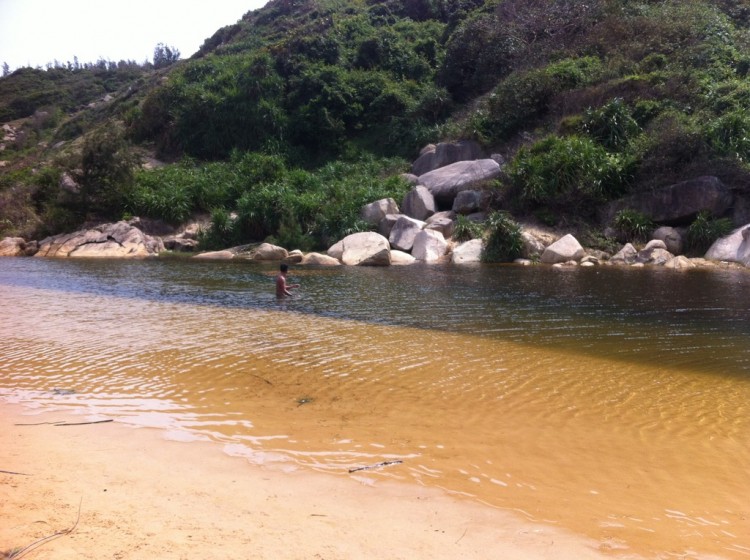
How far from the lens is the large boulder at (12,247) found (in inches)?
1010

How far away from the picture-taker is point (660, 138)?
20.6 meters

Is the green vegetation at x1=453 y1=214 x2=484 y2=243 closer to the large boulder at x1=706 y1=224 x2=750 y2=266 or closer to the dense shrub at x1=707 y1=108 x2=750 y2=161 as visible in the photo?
the large boulder at x1=706 y1=224 x2=750 y2=266

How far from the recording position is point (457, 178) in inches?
949

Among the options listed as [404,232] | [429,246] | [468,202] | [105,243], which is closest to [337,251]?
[404,232]

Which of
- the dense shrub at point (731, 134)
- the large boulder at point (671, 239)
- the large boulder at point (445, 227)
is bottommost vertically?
the large boulder at point (671, 239)

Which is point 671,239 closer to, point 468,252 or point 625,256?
point 625,256

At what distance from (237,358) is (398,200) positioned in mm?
19007

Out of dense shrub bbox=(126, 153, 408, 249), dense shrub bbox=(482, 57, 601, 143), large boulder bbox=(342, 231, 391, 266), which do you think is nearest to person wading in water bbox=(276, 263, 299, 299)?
large boulder bbox=(342, 231, 391, 266)

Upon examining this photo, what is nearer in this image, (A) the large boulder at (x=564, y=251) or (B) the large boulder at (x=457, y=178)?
(A) the large boulder at (x=564, y=251)

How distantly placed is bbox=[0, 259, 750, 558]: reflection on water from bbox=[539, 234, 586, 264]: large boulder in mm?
7072

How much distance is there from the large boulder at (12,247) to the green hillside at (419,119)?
67.6 inches

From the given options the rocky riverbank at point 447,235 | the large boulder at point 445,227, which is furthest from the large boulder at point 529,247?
the large boulder at point 445,227

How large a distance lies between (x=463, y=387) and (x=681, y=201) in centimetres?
1715

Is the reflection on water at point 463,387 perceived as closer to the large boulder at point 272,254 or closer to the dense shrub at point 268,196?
the large boulder at point 272,254
